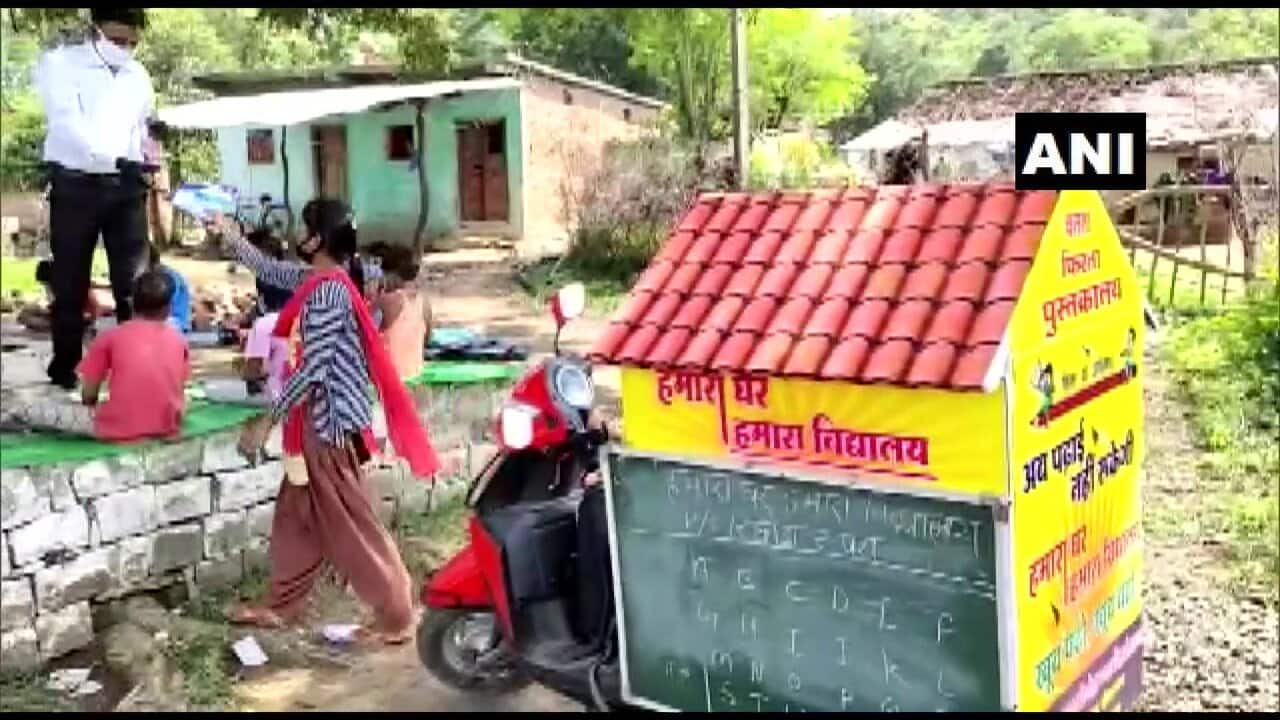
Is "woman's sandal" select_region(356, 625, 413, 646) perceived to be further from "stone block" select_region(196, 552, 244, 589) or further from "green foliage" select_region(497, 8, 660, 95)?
"green foliage" select_region(497, 8, 660, 95)

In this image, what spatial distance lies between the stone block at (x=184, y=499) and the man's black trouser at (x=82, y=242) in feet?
2.94

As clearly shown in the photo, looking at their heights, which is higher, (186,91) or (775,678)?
(186,91)

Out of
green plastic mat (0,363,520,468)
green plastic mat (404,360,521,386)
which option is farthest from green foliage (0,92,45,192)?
green plastic mat (0,363,520,468)

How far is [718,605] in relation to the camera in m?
3.27

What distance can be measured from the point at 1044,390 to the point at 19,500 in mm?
3205

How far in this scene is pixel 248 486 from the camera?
504 cm

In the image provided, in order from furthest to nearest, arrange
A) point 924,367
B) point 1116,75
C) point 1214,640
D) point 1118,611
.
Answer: point 1116,75 < point 1214,640 < point 1118,611 < point 924,367

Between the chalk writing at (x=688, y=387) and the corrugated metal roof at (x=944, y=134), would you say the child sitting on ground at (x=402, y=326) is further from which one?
the corrugated metal roof at (x=944, y=134)

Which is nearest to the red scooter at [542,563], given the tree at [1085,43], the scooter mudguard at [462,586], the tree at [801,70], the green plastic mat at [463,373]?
the scooter mudguard at [462,586]

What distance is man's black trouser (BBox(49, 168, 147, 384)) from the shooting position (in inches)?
203

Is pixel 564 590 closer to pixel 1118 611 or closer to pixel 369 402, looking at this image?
pixel 369 402

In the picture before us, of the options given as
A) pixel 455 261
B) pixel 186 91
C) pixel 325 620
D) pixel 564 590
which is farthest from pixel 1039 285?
pixel 186 91

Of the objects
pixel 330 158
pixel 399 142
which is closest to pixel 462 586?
pixel 399 142

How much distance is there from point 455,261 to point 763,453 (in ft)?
55.3
